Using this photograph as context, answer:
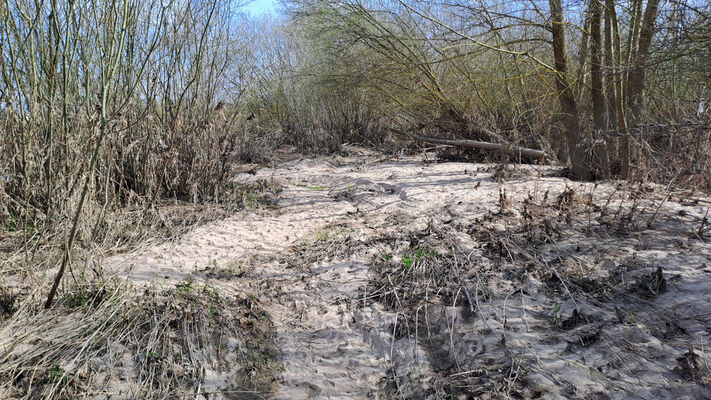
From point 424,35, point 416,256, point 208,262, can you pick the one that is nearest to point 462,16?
point 424,35

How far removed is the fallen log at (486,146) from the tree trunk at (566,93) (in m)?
0.69

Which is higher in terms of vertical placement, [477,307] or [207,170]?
[207,170]

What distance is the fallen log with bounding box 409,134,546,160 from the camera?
6.59 metres

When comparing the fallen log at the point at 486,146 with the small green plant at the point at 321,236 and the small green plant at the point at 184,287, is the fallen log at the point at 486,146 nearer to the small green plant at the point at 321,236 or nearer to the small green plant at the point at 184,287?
the small green plant at the point at 321,236

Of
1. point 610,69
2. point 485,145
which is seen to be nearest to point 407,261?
point 610,69

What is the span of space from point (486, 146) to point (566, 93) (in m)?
1.33

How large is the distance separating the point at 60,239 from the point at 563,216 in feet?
11.3

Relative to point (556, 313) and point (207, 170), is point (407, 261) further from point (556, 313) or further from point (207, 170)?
point (207, 170)

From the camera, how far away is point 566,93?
598 centimetres

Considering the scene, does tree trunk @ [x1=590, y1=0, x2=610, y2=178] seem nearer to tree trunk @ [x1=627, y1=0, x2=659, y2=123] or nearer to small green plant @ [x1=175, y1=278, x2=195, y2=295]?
tree trunk @ [x1=627, y1=0, x2=659, y2=123]

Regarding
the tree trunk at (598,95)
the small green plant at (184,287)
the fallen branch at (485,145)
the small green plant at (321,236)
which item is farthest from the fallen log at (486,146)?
the small green plant at (184,287)

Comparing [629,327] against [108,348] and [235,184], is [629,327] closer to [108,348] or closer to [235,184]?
[108,348]

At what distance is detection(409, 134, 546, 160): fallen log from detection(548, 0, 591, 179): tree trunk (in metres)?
0.69

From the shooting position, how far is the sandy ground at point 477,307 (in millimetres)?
2301
